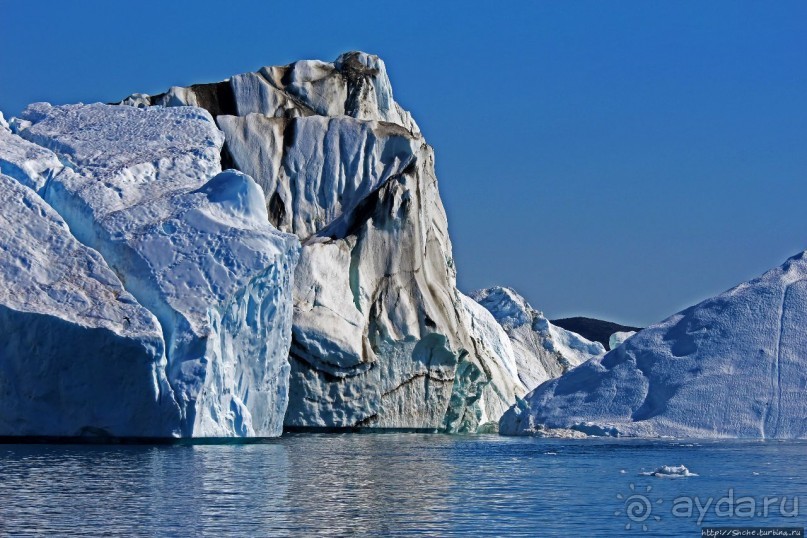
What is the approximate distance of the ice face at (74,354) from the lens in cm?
2191

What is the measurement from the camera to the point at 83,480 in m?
16.2

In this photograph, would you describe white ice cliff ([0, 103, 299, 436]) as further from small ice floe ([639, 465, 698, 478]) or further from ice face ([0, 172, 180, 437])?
small ice floe ([639, 465, 698, 478])

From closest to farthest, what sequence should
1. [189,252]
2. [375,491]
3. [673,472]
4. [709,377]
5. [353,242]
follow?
[375,491], [673,472], [189,252], [709,377], [353,242]

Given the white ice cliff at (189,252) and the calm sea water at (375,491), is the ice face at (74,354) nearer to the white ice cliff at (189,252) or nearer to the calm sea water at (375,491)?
the white ice cliff at (189,252)

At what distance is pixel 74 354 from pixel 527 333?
3761 centimetres

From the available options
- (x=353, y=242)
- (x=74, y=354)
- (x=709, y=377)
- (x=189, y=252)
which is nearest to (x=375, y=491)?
(x=74, y=354)

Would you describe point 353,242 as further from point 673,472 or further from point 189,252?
point 673,472

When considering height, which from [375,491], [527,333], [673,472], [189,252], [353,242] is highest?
[527,333]

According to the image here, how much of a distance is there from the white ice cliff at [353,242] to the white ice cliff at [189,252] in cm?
435

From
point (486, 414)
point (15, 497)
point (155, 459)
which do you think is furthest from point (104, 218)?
point (486, 414)

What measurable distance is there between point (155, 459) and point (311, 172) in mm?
15879

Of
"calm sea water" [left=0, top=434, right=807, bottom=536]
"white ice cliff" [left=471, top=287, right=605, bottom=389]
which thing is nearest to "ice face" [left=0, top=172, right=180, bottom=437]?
"calm sea water" [left=0, top=434, right=807, bottom=536]

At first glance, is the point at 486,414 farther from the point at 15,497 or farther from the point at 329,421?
the point at 15,497

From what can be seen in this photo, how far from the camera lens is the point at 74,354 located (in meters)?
22.0
